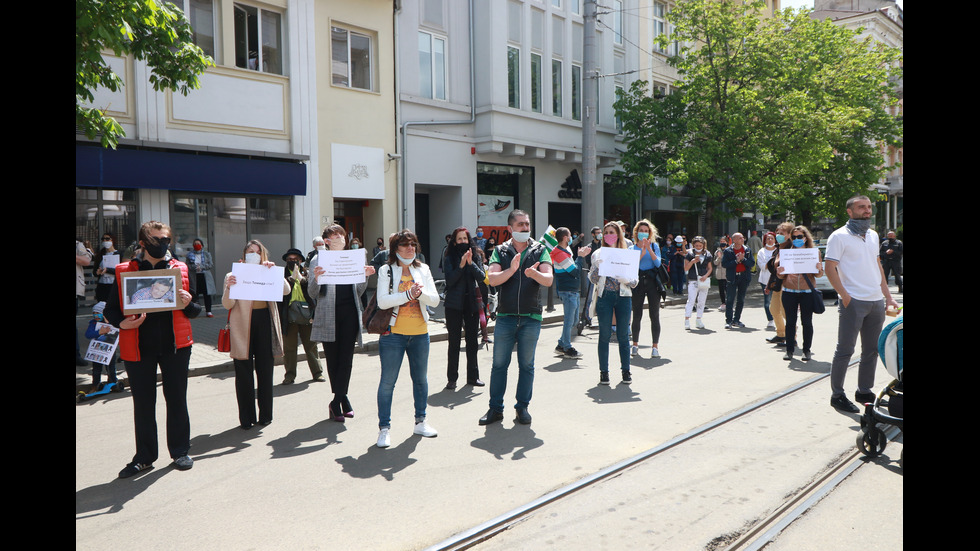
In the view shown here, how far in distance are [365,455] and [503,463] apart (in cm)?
116

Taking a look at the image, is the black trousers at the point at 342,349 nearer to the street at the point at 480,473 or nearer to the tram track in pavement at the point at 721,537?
the street at the point at 480,473

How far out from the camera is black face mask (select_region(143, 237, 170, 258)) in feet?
16.6

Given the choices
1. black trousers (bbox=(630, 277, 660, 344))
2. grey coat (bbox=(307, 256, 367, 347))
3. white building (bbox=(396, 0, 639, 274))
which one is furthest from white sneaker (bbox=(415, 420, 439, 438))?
white building (bbox=(396, 0, 639, 274))

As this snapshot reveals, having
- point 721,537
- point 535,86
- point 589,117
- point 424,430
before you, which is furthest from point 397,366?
point 535,86

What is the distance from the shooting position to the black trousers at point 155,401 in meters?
5.00

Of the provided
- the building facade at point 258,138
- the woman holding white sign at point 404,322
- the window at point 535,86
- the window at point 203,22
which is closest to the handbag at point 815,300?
the woman holding white sign at point 404,322

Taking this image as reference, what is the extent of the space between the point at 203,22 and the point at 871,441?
49.3 feet

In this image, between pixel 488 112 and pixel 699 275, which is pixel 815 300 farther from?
pixel 488 112

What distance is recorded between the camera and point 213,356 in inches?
372

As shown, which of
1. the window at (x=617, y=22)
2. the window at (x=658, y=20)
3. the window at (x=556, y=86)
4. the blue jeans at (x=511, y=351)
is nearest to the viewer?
the blue jeans at (x=511, y=351)

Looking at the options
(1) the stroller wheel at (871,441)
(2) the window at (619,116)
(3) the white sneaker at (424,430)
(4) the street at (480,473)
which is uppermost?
(2) the window at (619,116)

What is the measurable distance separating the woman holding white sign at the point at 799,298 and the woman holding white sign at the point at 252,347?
678 cm
